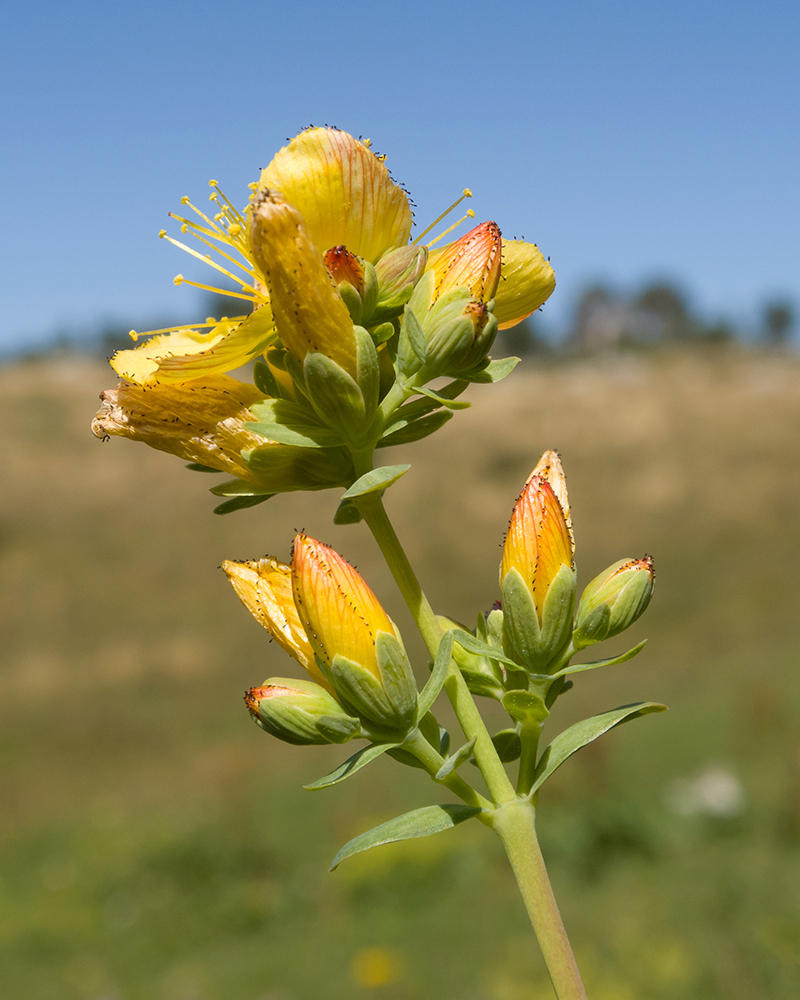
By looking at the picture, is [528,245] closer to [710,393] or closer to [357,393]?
[357,393]

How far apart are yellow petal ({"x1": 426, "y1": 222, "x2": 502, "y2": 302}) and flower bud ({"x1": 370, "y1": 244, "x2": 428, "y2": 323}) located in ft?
0.10

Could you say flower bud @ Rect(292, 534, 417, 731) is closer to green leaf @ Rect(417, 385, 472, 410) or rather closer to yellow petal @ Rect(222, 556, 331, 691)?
yellow petal @ Rect(222, 556, 331, 691)

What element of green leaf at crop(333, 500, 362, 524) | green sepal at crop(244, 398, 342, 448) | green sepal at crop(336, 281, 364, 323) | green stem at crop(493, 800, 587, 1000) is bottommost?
green stem at crop(493, 800, 587, 1000)

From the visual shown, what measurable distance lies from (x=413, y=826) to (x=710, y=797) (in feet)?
26.4

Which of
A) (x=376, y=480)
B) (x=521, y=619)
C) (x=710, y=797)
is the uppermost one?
(x=376, y=480)

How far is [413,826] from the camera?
0.86 metres

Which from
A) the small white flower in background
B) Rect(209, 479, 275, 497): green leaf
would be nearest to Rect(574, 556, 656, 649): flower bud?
Rect(209, 479, 275, 497): green leaf

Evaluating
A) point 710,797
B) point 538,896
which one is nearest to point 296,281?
point 538,896

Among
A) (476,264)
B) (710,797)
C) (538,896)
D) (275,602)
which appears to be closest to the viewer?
(538,896)

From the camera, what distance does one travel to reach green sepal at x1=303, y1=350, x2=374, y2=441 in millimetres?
810

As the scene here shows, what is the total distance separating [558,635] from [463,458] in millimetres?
21188

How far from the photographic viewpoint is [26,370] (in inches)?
1018

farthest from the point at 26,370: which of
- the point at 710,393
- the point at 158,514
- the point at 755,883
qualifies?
the point at 755,883

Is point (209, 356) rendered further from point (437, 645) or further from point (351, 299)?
point (437, 645)
